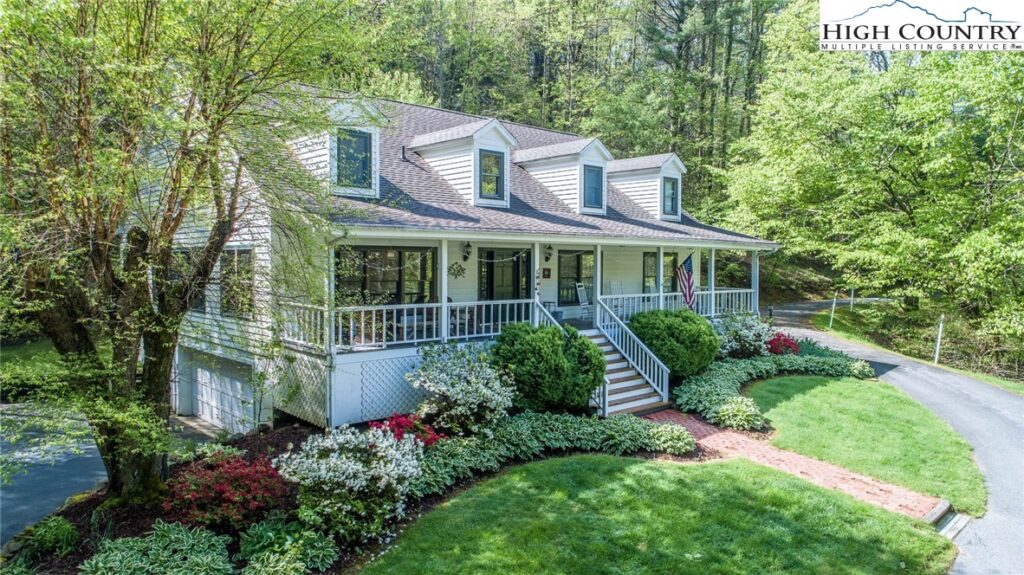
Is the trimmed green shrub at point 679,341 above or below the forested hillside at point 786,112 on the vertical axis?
below

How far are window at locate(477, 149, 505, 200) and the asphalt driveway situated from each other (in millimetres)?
11073

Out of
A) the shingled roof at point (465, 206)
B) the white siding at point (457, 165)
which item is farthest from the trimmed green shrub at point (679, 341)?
the white siding at point (457, 165)

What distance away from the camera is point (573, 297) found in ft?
57.2

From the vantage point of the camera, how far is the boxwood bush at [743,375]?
12.0m

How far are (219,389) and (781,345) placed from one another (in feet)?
50.8

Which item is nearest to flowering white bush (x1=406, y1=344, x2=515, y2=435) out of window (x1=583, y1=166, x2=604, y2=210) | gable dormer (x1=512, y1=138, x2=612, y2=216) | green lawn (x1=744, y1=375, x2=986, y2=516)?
green lawn (x1=744, y1=375, x2=986, y2=516)

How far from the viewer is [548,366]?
11.0 meters

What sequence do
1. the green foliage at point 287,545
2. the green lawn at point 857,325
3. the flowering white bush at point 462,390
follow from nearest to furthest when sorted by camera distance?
the green foliage at point 287,545
the flowering white bush at point 462,390
the green lawn at point 857,325

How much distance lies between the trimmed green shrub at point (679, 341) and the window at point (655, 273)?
5.10 meters

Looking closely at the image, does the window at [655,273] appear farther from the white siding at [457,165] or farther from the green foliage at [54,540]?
the green foliage at [54,540]

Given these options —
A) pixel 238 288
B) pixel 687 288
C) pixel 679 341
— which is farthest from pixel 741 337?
pixel 238 288

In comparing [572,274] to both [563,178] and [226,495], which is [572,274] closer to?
[563,178]

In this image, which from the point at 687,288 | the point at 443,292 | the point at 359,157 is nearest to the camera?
the point at 443,292

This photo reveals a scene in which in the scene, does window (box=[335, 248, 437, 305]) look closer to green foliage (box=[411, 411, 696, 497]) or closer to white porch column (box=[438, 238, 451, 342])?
white porch column (box=[438, 238, 451, 342])
